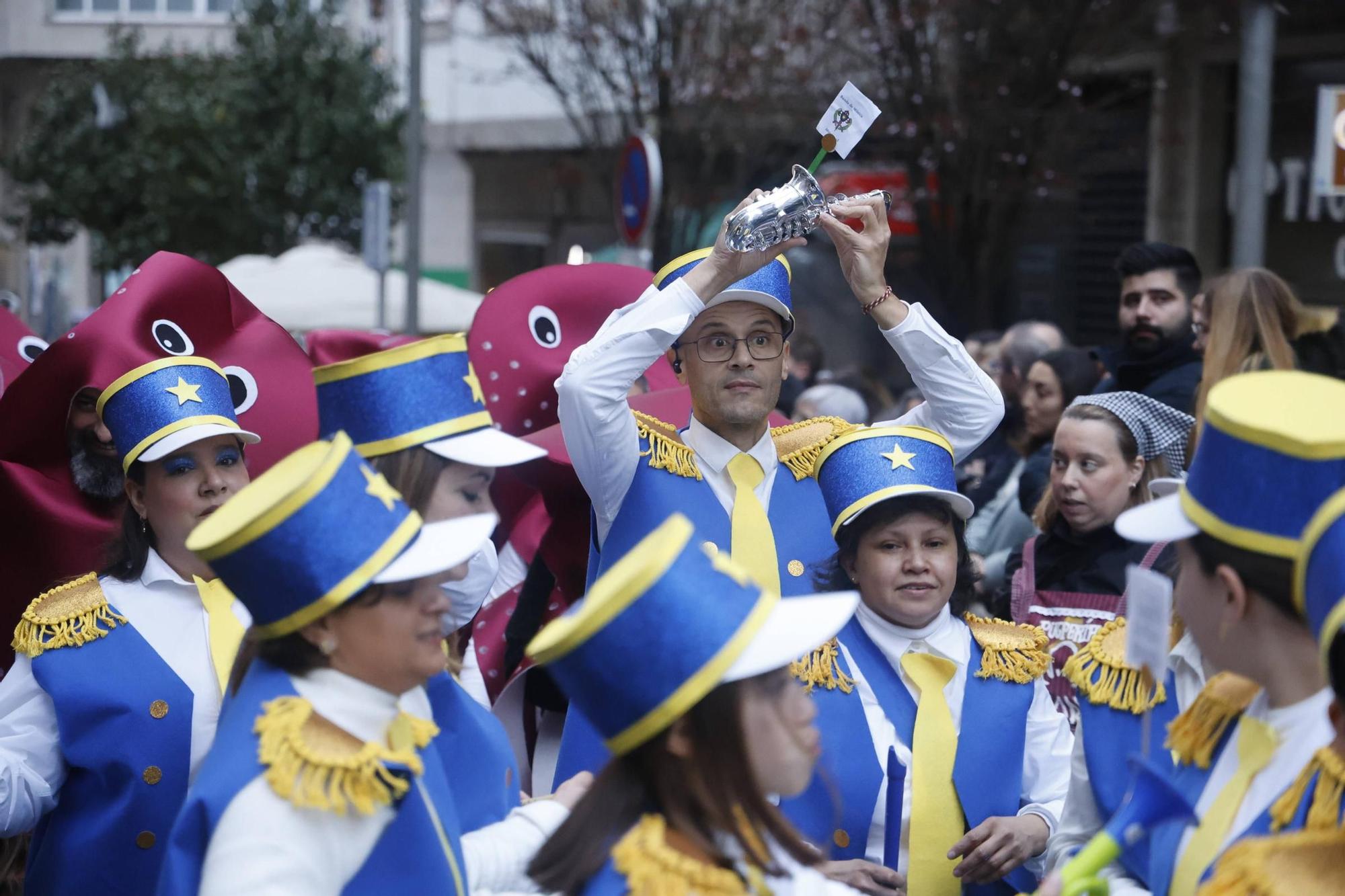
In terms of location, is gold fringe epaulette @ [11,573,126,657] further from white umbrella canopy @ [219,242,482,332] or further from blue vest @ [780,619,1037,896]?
white umbrella canopy @ [219,242,482,332]

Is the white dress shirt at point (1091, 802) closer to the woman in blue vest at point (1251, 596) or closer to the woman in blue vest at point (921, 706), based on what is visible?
the woman in blue vest at point (1251, 596)

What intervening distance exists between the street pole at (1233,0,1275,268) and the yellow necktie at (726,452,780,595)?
400 cm

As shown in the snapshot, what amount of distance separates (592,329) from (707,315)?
4.22ft

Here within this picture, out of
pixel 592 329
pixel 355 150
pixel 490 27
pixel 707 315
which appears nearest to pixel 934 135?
pixel 490 27

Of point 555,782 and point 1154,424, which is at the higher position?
point 1154,424

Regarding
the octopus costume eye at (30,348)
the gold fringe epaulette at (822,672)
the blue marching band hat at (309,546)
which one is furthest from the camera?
the octopus costume eye at (30,348)

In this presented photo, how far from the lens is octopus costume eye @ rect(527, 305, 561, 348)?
5129 mm

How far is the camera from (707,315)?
3.99 m

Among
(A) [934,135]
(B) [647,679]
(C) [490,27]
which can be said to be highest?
(C) [490,27]

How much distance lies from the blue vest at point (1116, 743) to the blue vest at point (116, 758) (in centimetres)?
186

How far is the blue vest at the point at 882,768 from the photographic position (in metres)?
3.36

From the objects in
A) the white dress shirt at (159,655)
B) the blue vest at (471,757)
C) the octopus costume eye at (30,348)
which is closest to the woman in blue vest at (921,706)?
the blue vest at (471,757)

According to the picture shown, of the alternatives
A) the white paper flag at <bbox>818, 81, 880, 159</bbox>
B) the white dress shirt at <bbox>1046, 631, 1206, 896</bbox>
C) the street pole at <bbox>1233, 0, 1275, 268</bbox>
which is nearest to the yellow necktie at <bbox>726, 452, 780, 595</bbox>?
the white paper flag at <bbox>818, 81, 880, 159</bbox>

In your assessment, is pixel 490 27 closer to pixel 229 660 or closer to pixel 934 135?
pixel 934 135
